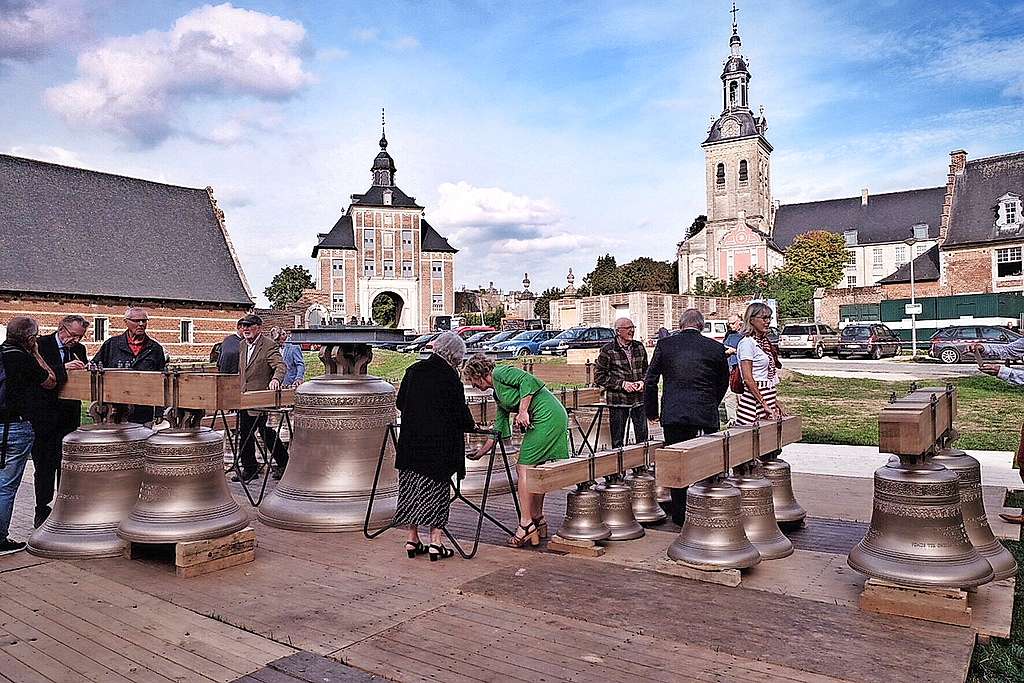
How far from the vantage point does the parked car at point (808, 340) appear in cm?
3944

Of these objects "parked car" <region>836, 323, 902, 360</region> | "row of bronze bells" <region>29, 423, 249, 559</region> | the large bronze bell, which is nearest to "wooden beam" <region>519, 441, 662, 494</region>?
the large bronze bell

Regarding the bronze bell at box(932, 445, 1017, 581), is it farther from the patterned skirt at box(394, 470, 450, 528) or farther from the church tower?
the church tower

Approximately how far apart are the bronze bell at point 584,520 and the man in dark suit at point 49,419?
4.21 m

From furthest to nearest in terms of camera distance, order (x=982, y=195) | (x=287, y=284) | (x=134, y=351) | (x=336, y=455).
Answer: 1. (x=287, y=284)
2. (x=982, y=195)
3. (x=134, y=351)
4. (x=336, y=455)

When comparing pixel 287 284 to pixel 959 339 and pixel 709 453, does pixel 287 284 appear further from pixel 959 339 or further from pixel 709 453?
pixel 709 453

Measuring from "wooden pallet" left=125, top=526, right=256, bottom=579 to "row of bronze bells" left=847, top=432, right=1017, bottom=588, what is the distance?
4.05 m

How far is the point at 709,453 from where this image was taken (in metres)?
5.23

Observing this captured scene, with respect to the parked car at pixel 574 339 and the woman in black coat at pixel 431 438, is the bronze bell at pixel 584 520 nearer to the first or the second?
the woman in black coat at pixel 431 438

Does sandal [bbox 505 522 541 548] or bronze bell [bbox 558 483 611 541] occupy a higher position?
bronze bell [bbox 558 483 611 541]

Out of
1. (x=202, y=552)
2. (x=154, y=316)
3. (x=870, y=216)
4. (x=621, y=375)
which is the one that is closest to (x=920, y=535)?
(x=202, y=552)

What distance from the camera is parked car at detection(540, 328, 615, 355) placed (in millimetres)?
39688

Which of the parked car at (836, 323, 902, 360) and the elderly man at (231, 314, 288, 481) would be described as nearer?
the elderly man at (231, 314, 288, 481)

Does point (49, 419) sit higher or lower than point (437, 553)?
higher

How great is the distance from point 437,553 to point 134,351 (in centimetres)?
413
